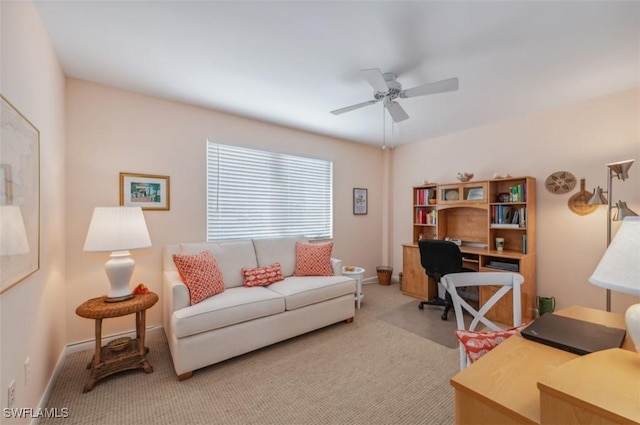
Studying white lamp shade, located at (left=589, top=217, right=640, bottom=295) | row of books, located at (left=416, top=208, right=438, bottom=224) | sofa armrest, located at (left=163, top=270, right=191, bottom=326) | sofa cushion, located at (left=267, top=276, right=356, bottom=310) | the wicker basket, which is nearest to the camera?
white lamp shade, located at (left=589, top=217, right=640, bottom=295)

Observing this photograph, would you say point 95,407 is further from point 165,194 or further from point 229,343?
point 165,194

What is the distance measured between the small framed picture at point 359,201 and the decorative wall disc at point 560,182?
2.50 metres

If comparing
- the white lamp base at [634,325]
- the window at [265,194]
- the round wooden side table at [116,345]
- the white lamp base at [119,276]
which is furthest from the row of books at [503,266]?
the white lamp base at [119,276]

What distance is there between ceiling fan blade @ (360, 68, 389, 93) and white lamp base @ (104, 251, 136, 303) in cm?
242

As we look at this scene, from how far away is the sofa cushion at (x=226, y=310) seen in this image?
210cm

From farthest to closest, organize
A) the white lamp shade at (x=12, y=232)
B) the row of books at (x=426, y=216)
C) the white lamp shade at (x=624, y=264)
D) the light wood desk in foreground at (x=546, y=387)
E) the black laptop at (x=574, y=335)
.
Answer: the row of books at (x=426, y=216) < the white lamp shade at (x=12, y=232) < the black laptop at (x=574, y=335) < the white lamp shade at (x=624, y=264) < the light wood desk in foreground at (x=546, y=387)

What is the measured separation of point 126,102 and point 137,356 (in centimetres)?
239

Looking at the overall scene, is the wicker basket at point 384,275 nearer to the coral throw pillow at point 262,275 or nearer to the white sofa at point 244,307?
the white sofa at point 244,307

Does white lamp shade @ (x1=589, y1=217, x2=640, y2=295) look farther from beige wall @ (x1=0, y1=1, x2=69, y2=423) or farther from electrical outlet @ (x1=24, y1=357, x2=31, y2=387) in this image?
electrical outlet @ (x1=24, y1=357, x2=31, y2=387)

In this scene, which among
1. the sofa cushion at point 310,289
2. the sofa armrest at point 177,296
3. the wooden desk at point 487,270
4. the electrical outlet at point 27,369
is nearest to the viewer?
the electrical outlet at point 27,369

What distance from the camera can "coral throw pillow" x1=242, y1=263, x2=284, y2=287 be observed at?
2.92 meters

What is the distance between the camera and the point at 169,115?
9.75 ft

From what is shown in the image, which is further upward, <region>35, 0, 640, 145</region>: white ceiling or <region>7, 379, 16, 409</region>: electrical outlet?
<region>35, 0, 640, 145</region>: white ceiling

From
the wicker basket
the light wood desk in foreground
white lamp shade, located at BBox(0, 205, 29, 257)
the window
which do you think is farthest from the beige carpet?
the wicker basket
